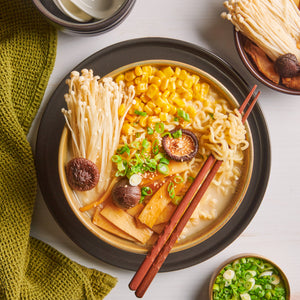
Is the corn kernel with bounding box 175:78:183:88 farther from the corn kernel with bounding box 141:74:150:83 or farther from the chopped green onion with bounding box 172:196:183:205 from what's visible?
the chopped green onion with bounding box 172:196:183:205

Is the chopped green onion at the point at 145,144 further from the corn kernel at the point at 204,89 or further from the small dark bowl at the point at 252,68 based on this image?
the small dark bowl at the point at 252,68

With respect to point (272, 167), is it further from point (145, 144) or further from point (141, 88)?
point (141, 88)

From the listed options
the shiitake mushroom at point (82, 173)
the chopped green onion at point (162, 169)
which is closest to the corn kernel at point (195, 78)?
the chopped green onion at point (162, 169)

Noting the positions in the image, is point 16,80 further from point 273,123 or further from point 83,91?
point 273,123

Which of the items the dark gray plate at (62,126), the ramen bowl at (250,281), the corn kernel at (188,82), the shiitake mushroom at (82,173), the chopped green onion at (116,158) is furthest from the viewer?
the ramen bowl at (250,281)

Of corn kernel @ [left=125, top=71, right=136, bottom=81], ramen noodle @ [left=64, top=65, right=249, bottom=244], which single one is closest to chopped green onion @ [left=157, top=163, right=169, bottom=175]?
ramen noodle @ [left=64, top=65, right=249, bottom=244]

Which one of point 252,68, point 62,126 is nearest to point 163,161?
point 62,126

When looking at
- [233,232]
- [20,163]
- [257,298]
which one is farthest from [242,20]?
[257,298]
